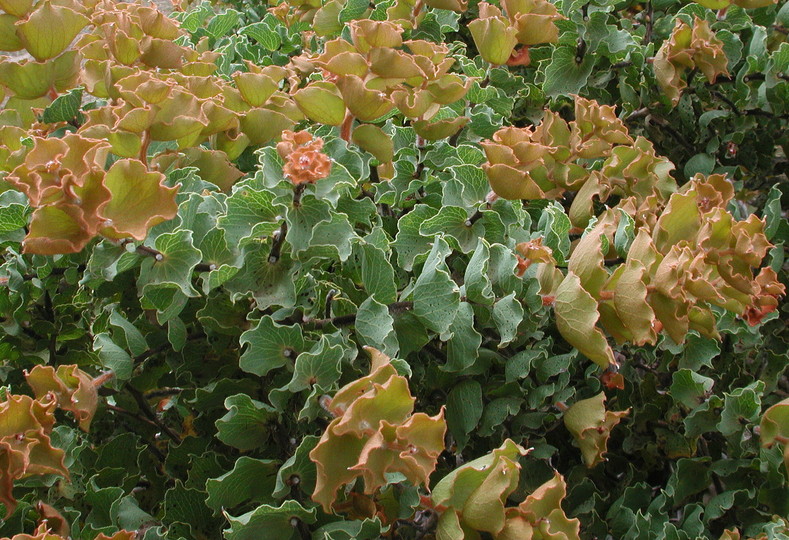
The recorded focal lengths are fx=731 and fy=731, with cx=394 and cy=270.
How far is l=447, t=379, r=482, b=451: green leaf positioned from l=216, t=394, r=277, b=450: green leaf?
24 cm

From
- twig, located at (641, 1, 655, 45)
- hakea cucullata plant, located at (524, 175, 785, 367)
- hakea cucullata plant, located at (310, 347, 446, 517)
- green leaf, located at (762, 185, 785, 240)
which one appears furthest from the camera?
twig, located at (641, 1, 655, 45)

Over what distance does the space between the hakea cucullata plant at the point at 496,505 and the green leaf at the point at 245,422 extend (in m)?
0.22

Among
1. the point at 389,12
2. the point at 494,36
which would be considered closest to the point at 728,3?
the point at 494,36

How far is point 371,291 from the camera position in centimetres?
88

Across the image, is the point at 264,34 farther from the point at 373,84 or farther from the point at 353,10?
the point at 373,84

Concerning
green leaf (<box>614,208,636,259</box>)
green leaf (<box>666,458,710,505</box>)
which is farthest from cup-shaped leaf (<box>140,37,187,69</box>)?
green leaf (<box>666,458,710,505</box>)

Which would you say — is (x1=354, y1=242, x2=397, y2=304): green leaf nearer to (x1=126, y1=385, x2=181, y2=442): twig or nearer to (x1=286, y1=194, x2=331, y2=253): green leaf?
(x1=286, y1=194, x2=331, y2=253): green leaf

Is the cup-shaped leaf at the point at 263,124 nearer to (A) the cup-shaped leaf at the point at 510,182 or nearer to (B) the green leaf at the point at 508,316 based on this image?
(A) the cup-shaped leaf at the point at 510,182

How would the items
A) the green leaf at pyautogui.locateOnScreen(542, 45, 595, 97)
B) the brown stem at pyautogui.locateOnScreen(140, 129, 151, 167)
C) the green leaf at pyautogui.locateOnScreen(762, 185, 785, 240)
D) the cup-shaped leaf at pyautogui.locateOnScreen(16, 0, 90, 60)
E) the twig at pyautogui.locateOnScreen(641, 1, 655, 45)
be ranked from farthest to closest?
the twig at pyautogui.locateOnScreen(641, 1, 655, 45)
the green leaf at pyautogui.locateOnScreen(542, 45, 595, 97)
the green leaf at pyautogui.locateOnScreen(762, 185, 785, 240)
the cup-shaped leaf at pyautogui.locateOnScreen(16, 0, 90, 60)
the brown stem at pyautogui.locateOnScreen(140, 129, 151, 167)

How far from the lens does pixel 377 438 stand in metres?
0.63

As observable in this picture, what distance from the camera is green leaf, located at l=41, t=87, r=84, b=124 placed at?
111 centimetres

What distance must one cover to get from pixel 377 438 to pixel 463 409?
1.17 feet

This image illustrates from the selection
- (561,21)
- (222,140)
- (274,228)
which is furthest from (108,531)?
(561,21)

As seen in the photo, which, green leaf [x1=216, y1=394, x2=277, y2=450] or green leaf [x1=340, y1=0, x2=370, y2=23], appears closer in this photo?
green leaf [x1=216, y1=394, x2=277, y2=450]
